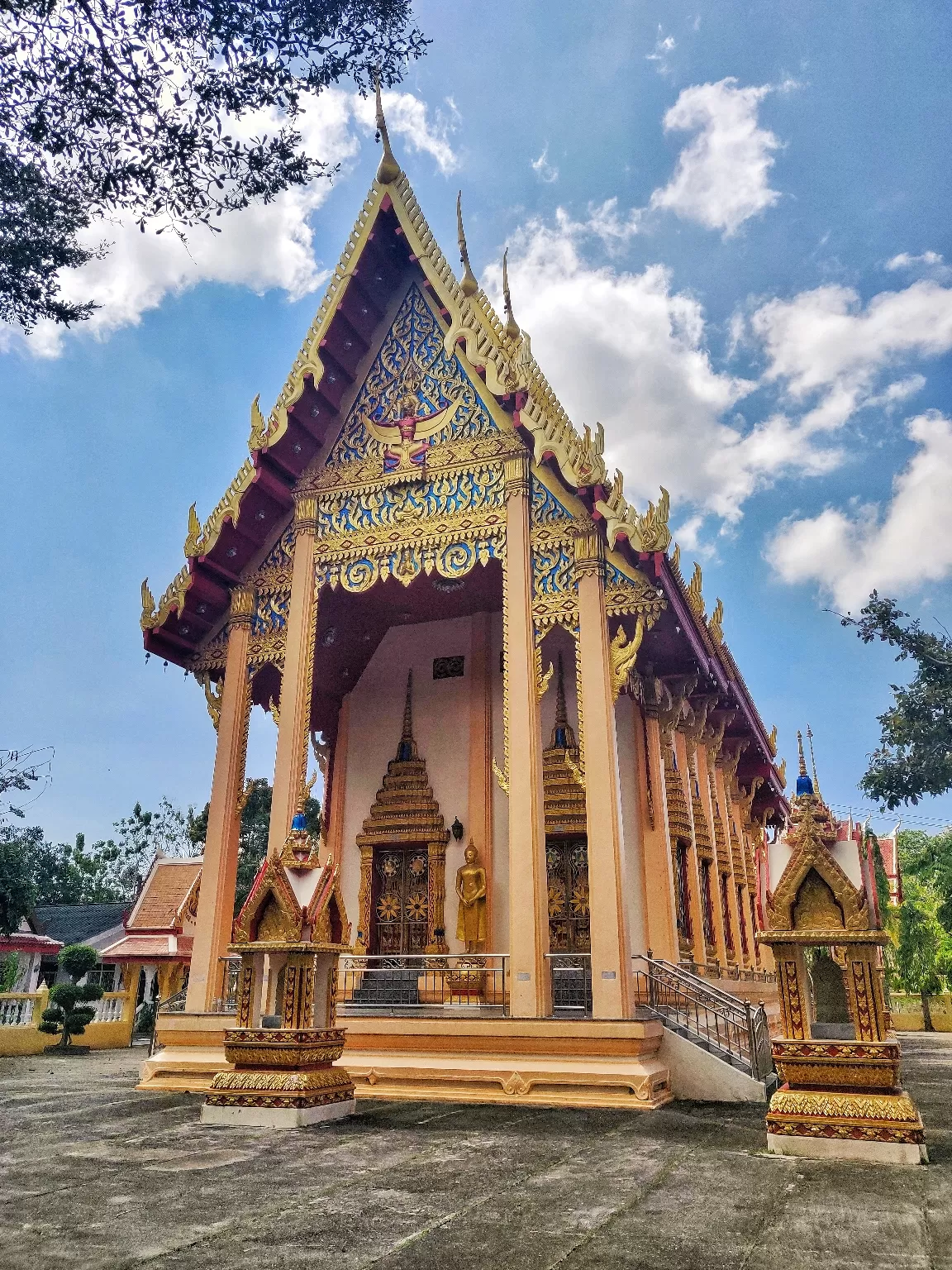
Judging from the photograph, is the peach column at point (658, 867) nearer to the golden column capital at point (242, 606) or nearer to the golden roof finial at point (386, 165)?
the golden column capital at point (242, 606)

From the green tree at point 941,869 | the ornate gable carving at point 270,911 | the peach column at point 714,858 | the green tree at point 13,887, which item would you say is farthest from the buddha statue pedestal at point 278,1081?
the green tree at point 941,869

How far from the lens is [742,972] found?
1293cm

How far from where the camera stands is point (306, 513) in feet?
32.3

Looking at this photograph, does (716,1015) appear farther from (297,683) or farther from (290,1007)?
(297,683)

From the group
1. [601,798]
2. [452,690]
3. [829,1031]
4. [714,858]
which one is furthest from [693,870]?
[829,1031]

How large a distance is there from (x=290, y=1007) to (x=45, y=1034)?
11.1m

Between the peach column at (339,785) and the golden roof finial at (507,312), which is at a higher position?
the golden roof finial at (507,312)

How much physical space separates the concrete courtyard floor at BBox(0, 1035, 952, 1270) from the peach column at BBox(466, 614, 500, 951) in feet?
13.6

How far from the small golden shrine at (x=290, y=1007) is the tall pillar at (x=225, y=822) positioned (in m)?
2.00

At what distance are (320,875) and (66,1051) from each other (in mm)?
10928

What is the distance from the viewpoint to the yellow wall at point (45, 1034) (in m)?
14.3

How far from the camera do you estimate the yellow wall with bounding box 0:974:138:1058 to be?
14.3 meters

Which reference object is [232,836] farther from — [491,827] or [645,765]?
[645,765]

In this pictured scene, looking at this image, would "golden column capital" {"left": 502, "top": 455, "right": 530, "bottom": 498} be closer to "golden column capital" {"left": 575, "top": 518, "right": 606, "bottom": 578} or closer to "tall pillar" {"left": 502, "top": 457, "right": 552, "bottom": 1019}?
"tall pillar" {"left": 502, "top": 457, "right": 552, "bottom": 1019}
